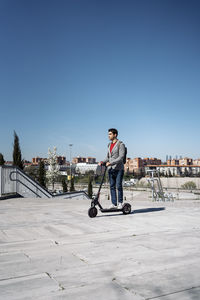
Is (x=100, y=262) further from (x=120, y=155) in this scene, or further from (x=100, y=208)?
(x=120, y=155)

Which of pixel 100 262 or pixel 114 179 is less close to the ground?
pixel 114 179

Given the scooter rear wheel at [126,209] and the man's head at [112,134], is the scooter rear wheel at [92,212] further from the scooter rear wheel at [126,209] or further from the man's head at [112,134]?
the man's head at [112,134]

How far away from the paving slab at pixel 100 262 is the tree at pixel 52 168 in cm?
5123

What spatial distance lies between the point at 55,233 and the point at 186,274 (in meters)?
2.19

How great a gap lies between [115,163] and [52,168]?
167ft

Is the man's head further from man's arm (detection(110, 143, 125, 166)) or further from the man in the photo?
man's arm (detection(110, 143, 125, 166))

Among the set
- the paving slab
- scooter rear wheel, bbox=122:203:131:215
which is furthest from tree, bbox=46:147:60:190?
the paving slab

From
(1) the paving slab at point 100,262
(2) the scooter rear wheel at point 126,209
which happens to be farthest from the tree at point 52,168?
(1) the paving slab at point 100,262

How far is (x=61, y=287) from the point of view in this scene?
1.91m

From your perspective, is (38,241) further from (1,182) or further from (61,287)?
(1,182)

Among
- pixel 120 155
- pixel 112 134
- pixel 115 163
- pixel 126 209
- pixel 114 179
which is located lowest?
pixel 126 209

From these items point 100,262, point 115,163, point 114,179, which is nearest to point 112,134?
point 115,163

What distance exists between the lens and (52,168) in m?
55.3

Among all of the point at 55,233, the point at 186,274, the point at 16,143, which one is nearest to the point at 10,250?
the point at 55,233
